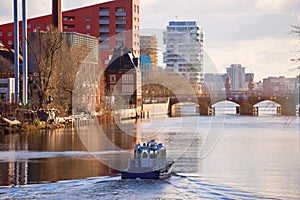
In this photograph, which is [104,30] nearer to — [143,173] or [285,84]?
[143,173]

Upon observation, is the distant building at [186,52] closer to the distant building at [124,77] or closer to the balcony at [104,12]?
the balcony at [104,12]

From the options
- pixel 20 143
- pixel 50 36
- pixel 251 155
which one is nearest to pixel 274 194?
pixel 251 155

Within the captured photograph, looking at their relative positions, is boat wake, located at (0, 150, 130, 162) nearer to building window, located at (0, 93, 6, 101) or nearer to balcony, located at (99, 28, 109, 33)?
building window, located at (0, 93, 6, 101)

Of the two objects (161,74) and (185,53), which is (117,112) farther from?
(185,53)

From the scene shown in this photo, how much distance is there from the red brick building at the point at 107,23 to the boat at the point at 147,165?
172 feet

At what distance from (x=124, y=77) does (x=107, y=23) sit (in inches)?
599

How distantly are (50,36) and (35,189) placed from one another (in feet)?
102

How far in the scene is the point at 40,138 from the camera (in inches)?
1470

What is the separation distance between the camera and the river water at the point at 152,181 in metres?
20.1

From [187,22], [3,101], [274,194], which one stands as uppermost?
[187,22]

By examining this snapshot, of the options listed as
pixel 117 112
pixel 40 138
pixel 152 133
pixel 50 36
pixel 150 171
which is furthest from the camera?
pixel 117 112

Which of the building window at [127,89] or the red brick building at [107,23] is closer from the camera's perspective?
the building window at [127,89]

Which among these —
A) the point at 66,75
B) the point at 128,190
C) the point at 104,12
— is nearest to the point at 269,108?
the point at 66,75

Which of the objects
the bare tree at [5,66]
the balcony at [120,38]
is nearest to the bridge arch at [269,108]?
the balcony at [120,38]
